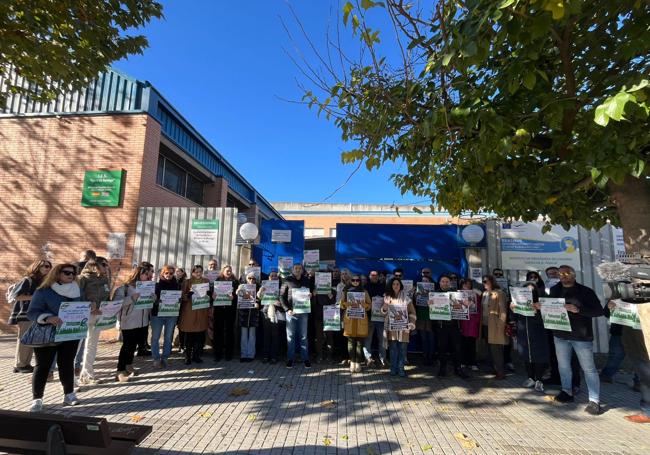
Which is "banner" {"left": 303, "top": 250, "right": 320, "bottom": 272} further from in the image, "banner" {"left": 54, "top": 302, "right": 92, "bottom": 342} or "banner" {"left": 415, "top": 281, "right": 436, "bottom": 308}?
"banner" {"left": 54, "top": 302, "right": 92, "bottom": 342}

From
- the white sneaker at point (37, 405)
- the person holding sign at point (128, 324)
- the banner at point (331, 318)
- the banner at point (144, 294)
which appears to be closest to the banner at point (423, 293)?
the banner at point (331, 318)

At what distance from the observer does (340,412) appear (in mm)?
4832

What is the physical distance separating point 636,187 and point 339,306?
4.90 meters

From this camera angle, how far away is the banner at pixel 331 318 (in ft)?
22.7

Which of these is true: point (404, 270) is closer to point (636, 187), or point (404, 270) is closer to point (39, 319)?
point (636, 187)

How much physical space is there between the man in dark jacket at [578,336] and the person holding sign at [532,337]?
0.50 meters

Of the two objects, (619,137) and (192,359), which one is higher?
(619,137)

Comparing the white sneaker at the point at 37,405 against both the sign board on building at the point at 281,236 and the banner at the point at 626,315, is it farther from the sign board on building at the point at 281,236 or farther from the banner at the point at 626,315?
the banner at the point at 626,315

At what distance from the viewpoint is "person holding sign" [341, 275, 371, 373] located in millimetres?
Answer: 6793

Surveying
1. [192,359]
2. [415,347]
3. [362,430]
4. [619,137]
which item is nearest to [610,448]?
[362,430]

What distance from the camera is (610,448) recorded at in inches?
159

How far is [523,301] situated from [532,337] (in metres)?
0.64

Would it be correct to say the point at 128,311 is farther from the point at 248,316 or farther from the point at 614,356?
the point at 614,356

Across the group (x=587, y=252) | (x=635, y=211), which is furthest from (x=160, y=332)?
(x=587, y=252)
